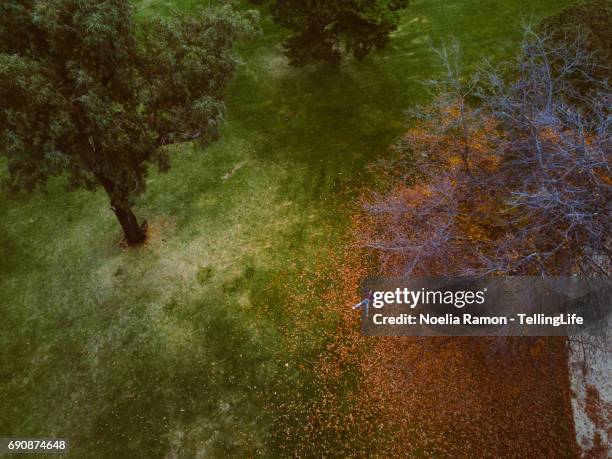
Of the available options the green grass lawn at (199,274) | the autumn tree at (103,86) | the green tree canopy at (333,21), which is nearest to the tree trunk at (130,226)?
the green grass lawn at (199,274)

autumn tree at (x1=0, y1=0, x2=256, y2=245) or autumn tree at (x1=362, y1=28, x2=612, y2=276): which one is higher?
autumn tree at (x1=0, y1=0, x2=256, y2=245)

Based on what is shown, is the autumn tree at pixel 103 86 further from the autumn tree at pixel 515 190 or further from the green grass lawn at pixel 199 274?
the autumn tree at pixel 515 190

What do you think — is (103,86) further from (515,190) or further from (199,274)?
(515,190)

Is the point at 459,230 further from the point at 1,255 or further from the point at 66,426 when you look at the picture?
the point at 1,255

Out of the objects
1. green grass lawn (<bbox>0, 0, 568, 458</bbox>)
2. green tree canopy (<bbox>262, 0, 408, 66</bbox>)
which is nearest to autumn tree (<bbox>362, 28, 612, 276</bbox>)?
green grass lawn (<bbox>0, 0, 568, 458</bbox>)

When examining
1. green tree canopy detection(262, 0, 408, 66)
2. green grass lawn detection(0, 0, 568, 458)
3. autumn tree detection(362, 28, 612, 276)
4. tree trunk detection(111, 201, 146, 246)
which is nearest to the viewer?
autumn tree detection(362, 28, 612, 276)

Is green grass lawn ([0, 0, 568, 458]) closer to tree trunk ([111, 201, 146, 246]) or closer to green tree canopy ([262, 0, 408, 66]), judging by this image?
tree trunk ([111, 201, 146, 246])

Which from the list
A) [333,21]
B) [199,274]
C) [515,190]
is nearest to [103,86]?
[199,274]
